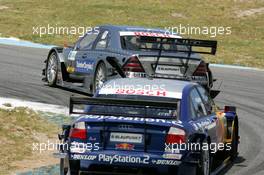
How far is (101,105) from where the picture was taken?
805 cm

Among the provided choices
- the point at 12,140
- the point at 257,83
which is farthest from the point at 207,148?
the point at 257,83

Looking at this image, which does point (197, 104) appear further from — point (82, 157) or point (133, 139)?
point (82, 157)

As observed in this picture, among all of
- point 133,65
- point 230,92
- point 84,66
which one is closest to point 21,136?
point 133,65

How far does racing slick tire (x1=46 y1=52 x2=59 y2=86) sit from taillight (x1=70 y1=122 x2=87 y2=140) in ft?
28.1

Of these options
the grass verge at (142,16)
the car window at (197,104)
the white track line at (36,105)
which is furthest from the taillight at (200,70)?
the grass verge at (142,16)

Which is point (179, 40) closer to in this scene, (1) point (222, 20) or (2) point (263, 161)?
Answer: (2) point (263, 161)

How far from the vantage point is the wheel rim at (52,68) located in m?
16.7

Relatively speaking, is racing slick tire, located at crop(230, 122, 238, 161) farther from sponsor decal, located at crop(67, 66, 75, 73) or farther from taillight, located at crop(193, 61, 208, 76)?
sponsor decal, located at crop(67, 66, 75, 73)

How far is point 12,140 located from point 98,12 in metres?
33.6

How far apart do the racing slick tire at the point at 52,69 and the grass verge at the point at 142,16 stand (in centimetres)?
1606

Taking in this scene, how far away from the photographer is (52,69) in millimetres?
16828

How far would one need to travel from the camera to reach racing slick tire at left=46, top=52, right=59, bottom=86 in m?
16.6

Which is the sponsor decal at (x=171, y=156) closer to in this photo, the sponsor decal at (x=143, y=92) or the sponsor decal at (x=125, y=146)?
the sponsor decal at (x=125, y=146)

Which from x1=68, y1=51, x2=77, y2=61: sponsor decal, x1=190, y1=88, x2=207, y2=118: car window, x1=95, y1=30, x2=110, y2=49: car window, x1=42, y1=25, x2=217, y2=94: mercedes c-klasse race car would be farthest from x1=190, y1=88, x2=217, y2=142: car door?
x1=68, y1=51, x2=77, y2=61: sponsor decal
